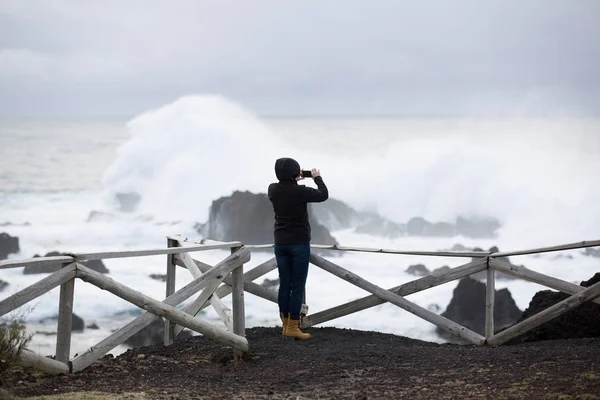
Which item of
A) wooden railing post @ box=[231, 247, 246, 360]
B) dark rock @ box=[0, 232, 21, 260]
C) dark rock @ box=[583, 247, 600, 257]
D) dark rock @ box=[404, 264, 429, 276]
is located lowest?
wooden railing post @ box=[231, 247, 246, 360]

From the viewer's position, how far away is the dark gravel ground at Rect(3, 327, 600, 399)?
620 cm

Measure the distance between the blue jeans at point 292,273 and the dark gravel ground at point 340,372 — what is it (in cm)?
40

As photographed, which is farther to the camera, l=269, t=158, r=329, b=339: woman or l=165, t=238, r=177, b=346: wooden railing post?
l=165, t=238, r=177, b=346: wooden railing post

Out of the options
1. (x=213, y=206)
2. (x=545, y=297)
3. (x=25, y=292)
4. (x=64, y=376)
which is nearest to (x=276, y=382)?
(x=64, y=376)

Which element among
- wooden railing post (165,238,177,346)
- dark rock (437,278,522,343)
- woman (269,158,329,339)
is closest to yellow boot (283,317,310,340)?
woman (269,158,329,339)

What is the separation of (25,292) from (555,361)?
4.24m

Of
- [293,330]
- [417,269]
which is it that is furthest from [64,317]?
[417,269]

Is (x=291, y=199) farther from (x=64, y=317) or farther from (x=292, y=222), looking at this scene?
(x=64, y=317)

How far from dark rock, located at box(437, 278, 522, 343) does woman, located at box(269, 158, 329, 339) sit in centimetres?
1003

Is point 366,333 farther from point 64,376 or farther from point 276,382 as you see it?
point 64,376

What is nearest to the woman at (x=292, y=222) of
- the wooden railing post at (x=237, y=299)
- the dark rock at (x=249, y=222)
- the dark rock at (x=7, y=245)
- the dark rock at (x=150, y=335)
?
the wooden railing post at (x=237, y=299)

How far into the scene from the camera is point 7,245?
31.0 metres

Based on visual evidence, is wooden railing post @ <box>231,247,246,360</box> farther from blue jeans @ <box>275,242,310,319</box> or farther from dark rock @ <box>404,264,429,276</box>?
dark rock @ <box>404,264,429,276</box>

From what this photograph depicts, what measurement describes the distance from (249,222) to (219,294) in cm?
2149
